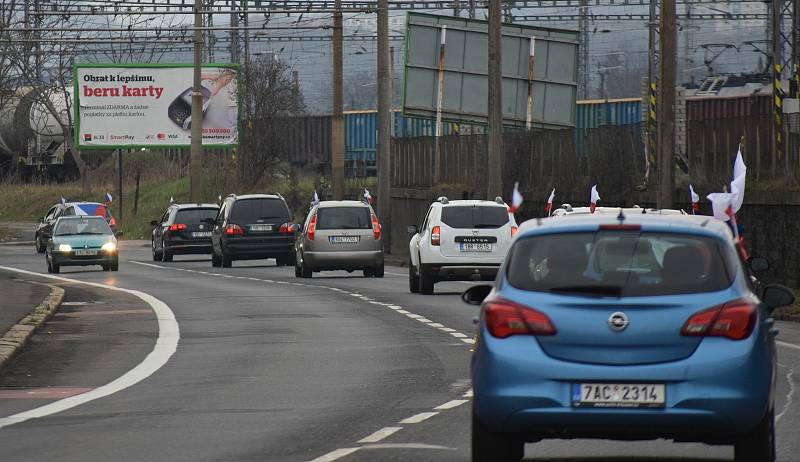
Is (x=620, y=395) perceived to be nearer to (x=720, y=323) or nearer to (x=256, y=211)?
(x=720, y=323)

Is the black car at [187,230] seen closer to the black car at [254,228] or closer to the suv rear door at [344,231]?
the black car at [254,228]

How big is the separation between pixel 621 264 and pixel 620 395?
68 cm

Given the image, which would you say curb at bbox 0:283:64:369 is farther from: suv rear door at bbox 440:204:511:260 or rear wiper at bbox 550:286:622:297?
rear wiper at bbox 550:286:622:297

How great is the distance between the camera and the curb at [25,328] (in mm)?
17891

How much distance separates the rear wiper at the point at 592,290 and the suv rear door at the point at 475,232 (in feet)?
68.8

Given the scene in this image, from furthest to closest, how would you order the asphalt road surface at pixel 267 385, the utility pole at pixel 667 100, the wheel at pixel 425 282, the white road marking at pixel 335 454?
the utility pole at pixel 667 100, the wheel at pixel 425 282, the asphalt road surface at pixel 267 385, the white road marking at pixel 335 454

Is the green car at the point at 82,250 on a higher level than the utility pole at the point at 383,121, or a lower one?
lower

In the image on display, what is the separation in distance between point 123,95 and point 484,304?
233ft

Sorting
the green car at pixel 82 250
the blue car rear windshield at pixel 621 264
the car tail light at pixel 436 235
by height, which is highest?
the blue car rear windshield at pixel 621 264

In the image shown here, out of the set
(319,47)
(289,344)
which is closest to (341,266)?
(289,344)

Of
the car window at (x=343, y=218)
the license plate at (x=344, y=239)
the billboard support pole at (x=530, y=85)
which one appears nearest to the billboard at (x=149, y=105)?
the billboard support pole at (x=530, y=85)

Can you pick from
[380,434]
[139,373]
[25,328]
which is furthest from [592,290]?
[25,328]

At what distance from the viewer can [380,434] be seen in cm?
1127

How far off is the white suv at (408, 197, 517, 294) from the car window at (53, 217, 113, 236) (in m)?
14.4
